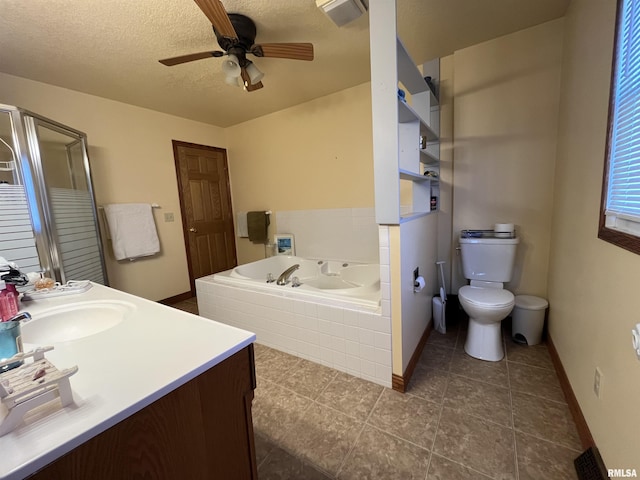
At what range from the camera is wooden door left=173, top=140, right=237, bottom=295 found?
3371mm

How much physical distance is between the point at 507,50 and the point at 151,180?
3.63 m

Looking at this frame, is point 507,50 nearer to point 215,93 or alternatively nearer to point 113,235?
point 215,93

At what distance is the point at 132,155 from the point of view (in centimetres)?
289

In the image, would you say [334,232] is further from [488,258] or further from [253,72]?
[253,72]

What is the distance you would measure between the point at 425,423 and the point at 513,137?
83.4 inches

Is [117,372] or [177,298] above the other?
[117,372]

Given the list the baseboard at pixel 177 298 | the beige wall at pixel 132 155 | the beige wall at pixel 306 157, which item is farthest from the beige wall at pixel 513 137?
the baseboard at pixel 177 298

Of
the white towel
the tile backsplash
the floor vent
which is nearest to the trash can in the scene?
the floor vent

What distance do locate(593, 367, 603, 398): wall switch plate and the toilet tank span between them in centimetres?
100

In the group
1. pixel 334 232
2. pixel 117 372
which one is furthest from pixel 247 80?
pixel 117 372

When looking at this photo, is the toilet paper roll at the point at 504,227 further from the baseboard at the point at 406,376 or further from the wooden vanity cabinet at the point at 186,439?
the wooden vanity cabinet at the point at 186,439

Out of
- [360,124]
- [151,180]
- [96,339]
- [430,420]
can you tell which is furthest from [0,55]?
[430,420]
